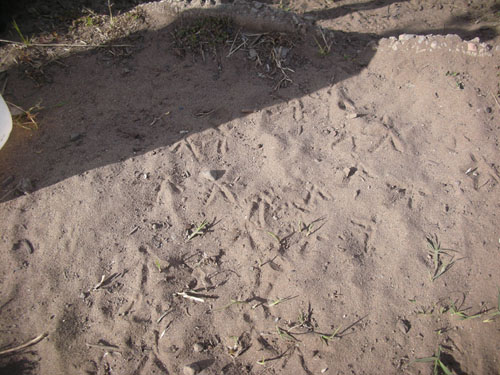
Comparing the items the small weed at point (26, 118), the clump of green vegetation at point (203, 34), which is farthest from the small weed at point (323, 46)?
the small weed at point (26, 118)

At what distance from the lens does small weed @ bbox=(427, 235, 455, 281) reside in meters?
2.47

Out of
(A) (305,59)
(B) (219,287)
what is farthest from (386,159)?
(B) (219,287)

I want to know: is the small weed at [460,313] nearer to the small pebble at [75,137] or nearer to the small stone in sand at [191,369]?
the small stone in sand at [191,369]

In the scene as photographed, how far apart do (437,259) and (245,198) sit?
5.14ft

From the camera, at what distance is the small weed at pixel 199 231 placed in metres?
2.64

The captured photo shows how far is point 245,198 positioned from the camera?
2824 millimetres

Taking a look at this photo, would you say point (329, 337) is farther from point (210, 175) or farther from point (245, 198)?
point (210, 175)

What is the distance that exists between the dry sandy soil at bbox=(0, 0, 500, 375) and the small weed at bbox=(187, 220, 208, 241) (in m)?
0.02

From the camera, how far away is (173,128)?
10.7ft

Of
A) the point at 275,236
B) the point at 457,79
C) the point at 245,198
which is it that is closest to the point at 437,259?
the point at 275,236

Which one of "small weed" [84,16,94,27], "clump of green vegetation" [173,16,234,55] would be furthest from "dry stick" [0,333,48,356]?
"small weed" [84,16,94,27]

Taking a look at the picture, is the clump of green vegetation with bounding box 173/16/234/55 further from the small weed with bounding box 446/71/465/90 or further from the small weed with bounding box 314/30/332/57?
the small weed with bounding box 446/71/465/90

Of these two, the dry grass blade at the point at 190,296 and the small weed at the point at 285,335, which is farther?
the dry grass blade at the point at 190,296

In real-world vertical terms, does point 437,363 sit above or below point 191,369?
below
